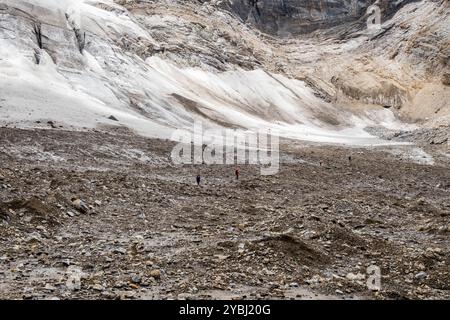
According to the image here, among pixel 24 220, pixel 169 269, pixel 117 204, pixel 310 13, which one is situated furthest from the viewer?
pixel 310 13

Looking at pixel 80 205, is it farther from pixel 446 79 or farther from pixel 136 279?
pixel 446 79

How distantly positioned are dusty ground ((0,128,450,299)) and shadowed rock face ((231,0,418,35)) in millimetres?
102659

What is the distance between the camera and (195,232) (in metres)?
16.2

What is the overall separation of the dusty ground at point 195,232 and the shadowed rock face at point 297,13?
10266 cm

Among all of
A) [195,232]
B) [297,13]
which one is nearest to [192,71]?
[297,13]

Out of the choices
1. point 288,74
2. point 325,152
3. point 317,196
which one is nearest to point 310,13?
point 288,74

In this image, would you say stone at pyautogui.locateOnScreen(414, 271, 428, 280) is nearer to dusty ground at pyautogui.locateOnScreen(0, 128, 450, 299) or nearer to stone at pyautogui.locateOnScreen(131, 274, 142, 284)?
dusty ground at pyautogui.locateOnScreen(0, 128, 450, 299)

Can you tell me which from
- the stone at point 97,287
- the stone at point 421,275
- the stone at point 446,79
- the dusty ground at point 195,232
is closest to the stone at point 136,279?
the dusty ground at point 195,232

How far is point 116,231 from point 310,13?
12259 centimetres

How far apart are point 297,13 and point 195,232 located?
4782 inches

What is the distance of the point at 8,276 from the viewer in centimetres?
1087

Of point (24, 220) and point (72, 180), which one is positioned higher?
point (72, 180)

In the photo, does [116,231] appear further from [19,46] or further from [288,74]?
[288,74]

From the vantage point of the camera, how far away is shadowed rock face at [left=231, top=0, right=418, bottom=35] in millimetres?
126938
